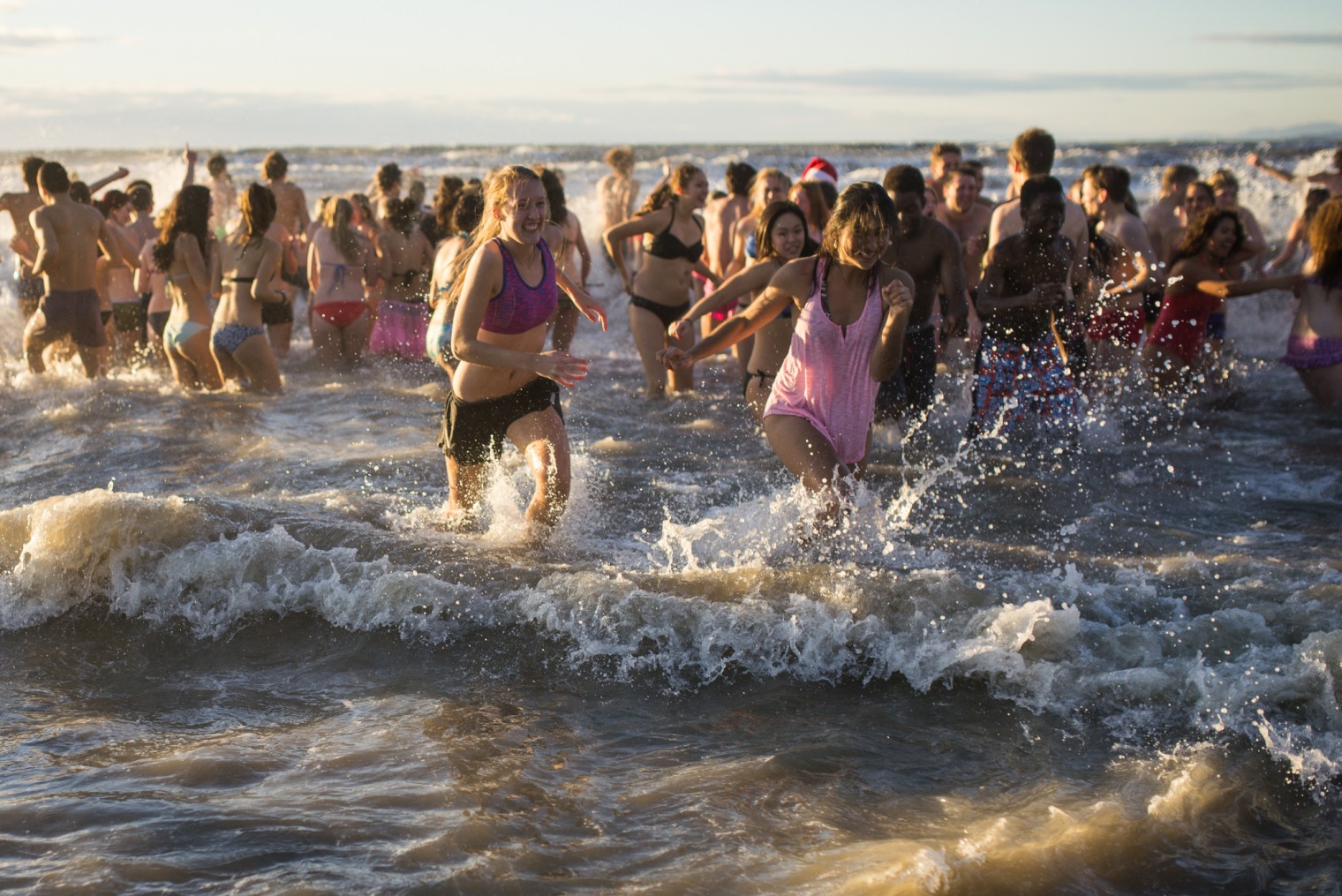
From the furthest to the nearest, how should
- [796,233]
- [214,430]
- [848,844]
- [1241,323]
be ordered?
[1241,323], [214,430], [796,233], [848,844]

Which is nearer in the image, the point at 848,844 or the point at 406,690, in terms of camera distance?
the point at 848,844

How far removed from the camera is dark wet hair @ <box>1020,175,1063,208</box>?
6.32 m

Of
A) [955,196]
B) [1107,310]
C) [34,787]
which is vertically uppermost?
[955,196]

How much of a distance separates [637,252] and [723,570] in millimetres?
9728

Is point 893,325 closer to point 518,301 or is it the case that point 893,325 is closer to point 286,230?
point 518,301

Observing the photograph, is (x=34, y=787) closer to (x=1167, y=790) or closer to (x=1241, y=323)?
(x=1167, y=790)

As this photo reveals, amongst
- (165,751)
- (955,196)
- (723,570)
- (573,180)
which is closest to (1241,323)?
(955,196)

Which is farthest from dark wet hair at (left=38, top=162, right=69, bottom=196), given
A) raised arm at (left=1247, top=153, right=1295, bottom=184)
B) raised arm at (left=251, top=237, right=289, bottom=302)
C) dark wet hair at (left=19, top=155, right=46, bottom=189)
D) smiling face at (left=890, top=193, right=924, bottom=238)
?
raised arm at (left=1247, top=153, right=1295, bottom=184)

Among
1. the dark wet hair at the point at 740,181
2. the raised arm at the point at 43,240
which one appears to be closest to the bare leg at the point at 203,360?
the raised arm at the point at 43,240

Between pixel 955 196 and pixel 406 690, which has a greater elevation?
pixel 955 196

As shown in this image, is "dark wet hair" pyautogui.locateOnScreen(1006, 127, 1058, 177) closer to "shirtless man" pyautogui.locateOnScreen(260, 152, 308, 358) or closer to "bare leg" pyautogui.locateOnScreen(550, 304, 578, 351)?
"bare leg" pyautogui.locateOnScreen(550, 304, 578, 351)

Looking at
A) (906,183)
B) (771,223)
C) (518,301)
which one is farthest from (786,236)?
(518,301)

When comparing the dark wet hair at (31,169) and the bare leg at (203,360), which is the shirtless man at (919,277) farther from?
the dark wet hair at (31,169)

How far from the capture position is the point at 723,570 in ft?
16.9
